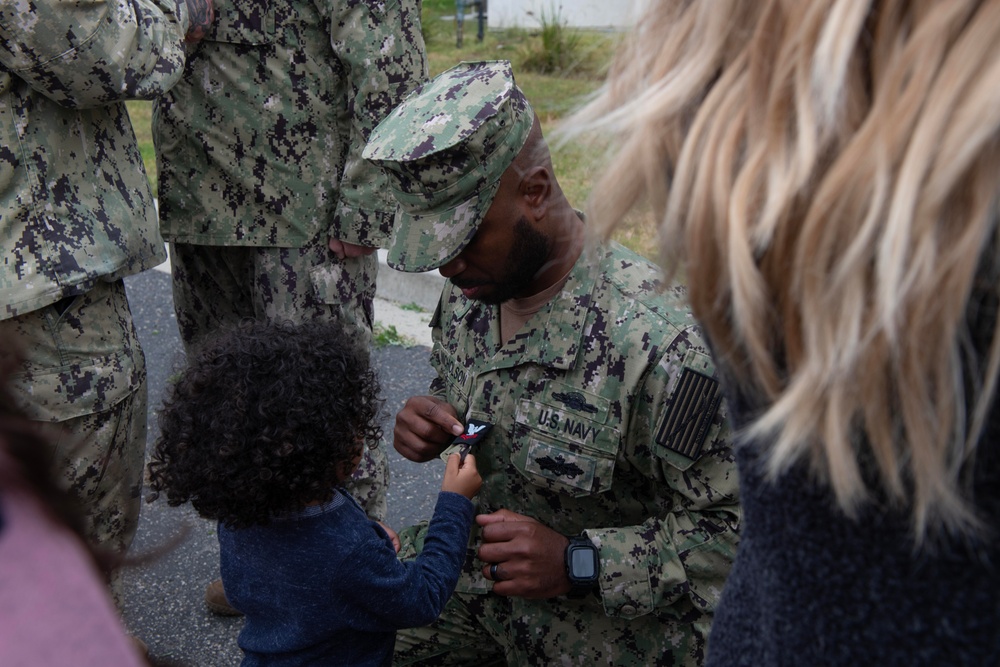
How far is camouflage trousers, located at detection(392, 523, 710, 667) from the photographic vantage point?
1.91 meters

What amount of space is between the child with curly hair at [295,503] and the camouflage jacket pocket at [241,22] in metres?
1.31

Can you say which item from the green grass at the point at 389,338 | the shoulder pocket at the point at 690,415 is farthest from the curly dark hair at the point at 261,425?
the green grass at the point at 389,338

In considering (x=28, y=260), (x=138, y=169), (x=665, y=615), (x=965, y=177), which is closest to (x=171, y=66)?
(x=138, y=169)

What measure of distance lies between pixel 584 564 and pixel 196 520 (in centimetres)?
216

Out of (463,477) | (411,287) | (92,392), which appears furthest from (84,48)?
(411,287)

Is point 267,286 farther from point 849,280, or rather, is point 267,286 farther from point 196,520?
point 849,280

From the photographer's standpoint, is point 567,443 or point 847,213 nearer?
point 847,213

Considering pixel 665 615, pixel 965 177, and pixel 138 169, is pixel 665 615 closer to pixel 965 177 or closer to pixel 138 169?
pixel 965 177

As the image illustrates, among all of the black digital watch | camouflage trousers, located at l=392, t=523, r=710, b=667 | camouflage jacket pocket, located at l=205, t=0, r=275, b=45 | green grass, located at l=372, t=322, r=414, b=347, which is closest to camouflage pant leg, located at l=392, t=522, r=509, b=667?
camouflage trousers, located at l=392, t=523, r=710, b=667

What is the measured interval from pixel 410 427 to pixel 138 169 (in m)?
1.04

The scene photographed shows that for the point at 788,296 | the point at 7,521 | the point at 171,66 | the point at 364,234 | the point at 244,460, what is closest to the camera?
the point at 7,521

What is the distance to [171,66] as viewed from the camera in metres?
2.36

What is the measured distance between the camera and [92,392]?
224 centimetres

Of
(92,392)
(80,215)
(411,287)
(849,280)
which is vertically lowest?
(411,287)
